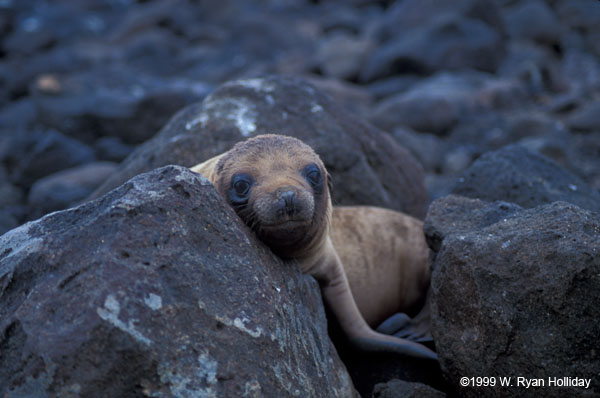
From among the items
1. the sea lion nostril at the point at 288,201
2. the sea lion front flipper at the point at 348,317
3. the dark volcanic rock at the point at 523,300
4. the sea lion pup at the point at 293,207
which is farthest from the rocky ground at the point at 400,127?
the sea lion nostril at the point at 288,201

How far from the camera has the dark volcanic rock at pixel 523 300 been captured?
2.92 m

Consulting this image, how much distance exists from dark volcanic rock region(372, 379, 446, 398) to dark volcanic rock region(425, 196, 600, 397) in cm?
14

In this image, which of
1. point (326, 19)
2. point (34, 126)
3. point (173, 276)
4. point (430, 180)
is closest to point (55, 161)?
point (34, 126)

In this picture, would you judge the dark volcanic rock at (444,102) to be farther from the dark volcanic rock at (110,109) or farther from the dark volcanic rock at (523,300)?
the dark volcanic rock at (523,300)

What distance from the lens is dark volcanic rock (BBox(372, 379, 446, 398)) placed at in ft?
11.2

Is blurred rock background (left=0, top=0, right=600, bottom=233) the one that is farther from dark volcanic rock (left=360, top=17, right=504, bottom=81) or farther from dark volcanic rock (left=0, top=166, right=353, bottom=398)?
dark volcanic rock (left=0, top=166, right=353, bottom=398)

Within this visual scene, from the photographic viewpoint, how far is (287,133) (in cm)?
551

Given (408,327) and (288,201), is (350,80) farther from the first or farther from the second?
(288,201)

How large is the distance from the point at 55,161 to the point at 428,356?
8771 millimetres

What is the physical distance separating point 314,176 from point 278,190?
0.49m

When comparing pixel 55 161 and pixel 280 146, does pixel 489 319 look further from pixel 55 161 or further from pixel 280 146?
pixel 55 161

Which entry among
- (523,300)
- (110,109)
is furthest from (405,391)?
(110,109)

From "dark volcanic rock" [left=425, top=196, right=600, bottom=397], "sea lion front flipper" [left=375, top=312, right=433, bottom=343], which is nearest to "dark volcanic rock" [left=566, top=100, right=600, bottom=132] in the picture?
"sea lion front flipper" [left=375, top=312, right=433, bottom=343]

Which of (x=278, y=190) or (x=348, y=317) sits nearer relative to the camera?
(x=278, y=190)
